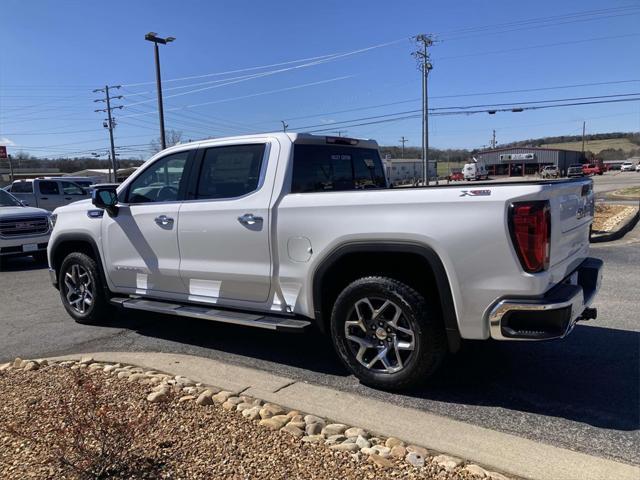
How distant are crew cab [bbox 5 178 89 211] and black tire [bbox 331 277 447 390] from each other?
59.6 feet

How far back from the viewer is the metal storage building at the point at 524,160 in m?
91.2

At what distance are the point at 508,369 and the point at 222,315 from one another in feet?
8.04

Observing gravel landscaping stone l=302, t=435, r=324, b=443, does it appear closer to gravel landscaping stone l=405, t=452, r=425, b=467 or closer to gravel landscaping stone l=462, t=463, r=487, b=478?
gravel landscaping stone l=405, t=452, r=425, b=467

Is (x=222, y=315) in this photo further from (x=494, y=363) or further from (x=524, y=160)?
(x=524, y=160)

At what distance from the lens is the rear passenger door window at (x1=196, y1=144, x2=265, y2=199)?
14.9ft

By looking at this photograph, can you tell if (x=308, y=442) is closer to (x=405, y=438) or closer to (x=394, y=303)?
(x=405, y=438)

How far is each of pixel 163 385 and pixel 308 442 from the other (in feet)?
4.64

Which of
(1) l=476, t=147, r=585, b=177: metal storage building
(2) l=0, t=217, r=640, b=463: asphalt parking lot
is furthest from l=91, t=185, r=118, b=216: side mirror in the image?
(1) l=476, t=147, r=585, b=177: metal storage building

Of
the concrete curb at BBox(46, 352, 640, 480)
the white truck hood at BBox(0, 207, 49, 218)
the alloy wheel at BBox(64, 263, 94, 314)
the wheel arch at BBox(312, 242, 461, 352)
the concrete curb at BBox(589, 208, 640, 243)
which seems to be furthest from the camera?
the white truck hood at BBox(0, 207, 49, 218)

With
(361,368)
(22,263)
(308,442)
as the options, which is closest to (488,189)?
(361,368)

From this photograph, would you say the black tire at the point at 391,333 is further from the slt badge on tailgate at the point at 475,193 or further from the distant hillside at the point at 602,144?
the distant hillside at the point at 602,144

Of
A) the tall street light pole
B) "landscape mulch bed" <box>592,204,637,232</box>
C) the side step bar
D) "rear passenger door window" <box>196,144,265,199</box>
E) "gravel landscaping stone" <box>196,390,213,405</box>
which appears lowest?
"gravel landscaping stone" <box>196,390,213,405</box>

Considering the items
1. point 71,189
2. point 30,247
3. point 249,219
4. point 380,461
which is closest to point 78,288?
point 249,219

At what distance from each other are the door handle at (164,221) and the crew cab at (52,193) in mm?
16295
